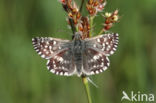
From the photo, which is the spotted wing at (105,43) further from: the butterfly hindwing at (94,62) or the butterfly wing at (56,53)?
the butterfly wing at (56,53)

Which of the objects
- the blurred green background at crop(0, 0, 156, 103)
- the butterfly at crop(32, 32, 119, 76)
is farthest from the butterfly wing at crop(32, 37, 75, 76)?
the blurred green background at crop(0, 0, 156, 103)

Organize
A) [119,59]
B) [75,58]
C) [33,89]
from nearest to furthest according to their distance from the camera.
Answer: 1. [75,58]
2. [33,89]
3. [119,59]

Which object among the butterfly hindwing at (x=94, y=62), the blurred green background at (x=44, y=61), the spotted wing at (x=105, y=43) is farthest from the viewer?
the blurred green background at (x=44, y=61)

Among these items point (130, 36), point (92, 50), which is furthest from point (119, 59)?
point (92, 50)

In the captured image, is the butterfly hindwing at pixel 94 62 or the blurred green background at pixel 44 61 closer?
the butterfly hindwing at pixel 94 62

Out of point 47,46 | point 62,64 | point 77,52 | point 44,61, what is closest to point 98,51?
point 77,52

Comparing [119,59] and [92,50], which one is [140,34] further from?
[92,50]

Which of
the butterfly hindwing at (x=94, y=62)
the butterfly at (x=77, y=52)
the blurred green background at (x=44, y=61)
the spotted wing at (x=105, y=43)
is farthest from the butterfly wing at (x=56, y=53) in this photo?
the blurred green background at (x=44, y=61)
